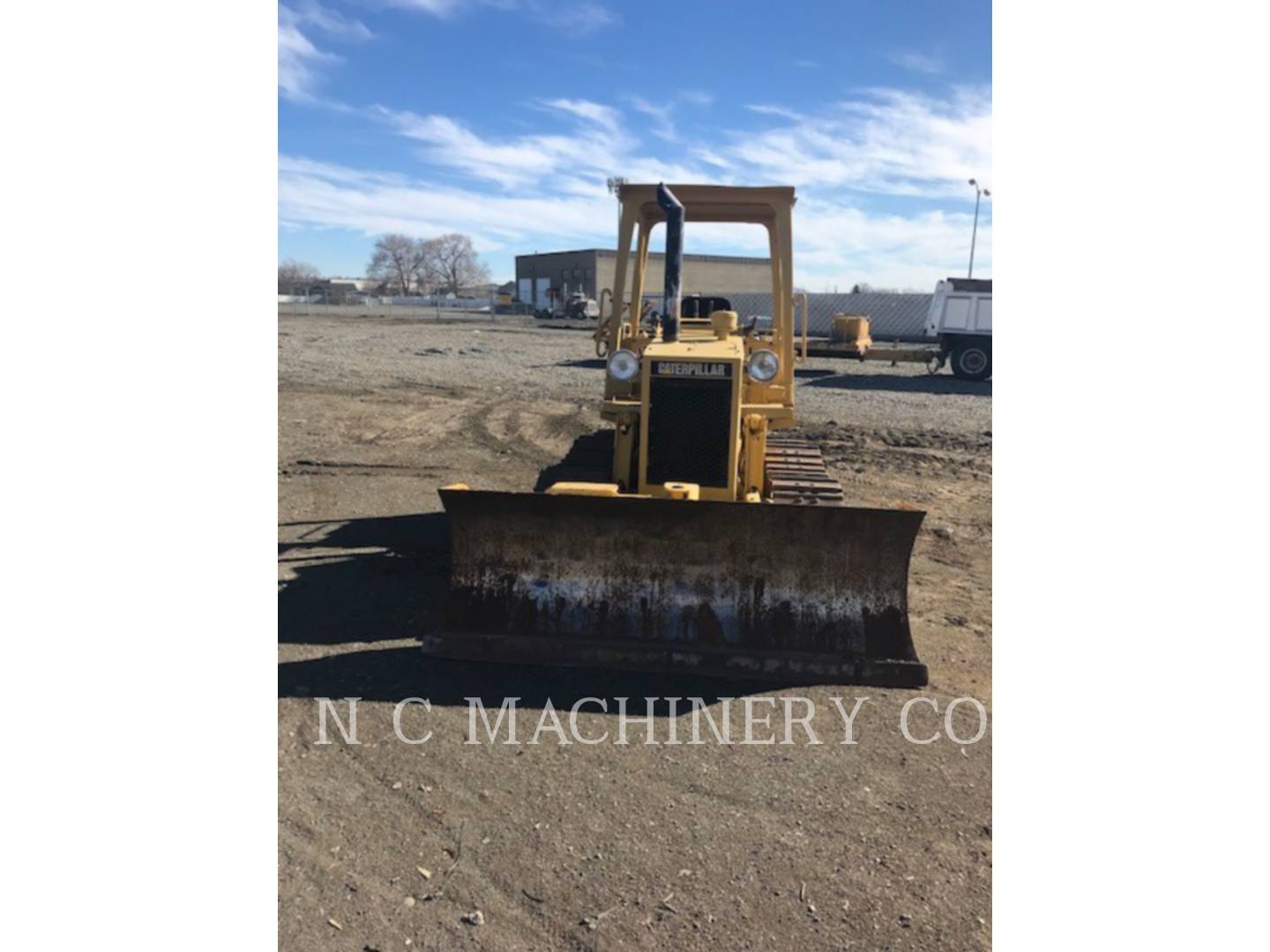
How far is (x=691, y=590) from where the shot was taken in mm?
4844

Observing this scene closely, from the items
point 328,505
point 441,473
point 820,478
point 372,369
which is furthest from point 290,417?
point 820,478

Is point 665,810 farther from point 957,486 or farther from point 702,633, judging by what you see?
point 957,486

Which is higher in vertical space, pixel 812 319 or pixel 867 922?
pixel 812 319

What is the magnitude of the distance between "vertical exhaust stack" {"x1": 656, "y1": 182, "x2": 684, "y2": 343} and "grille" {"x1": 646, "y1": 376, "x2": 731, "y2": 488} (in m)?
0.63

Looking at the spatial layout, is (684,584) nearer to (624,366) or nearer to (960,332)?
(624,366)

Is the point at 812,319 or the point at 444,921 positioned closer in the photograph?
the point at 444,921

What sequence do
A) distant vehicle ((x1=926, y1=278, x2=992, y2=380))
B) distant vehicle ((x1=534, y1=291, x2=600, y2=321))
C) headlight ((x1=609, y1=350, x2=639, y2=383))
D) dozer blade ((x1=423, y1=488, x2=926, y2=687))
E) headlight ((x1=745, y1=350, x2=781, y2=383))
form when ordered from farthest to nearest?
1. distant vehicle ((x1=534, y1=291, x2=600, y2=321))
2. distant vehicle ((x1=926, y1=278, x2=992, y2=380))
3. headlight ((x1=609, y1=350, x2=639, y2=383))
4. headlight ((x1=745, y1=350, x2=781, y2=383))
5. dozer blade ((x1=423, y1=488, x2=926, y2=687))

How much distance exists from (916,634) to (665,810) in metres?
2.55

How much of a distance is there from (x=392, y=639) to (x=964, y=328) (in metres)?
20.3

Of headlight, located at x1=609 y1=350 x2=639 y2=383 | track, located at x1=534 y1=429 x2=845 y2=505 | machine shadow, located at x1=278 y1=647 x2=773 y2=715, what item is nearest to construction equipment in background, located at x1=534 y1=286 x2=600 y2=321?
track, located at x1=534 y1=429 x2=845 y2=505

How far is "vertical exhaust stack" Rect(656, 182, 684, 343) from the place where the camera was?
5.80m

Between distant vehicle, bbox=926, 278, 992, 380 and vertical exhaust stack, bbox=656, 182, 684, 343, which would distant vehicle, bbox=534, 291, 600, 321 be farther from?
vertical exhaust stack, bbox=656, 182, 684, 343

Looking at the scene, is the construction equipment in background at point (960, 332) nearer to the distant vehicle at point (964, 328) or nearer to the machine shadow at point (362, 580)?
the distant vehicle at point (964, 328)

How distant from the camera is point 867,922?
2961 millimetres
